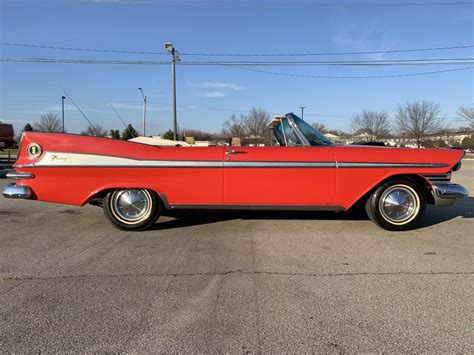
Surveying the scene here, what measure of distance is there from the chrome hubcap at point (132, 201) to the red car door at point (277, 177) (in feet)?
3.48

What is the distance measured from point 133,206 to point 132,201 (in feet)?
0.23

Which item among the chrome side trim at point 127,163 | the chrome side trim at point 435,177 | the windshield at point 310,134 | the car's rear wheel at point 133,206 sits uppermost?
the windshield at point 310,134

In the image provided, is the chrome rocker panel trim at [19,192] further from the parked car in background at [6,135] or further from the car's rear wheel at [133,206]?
the parked car in background at [6,135]

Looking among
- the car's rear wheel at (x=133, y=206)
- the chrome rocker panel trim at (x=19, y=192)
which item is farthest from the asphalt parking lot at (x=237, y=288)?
the chrome rocker panel trim at (x=19, y=192)

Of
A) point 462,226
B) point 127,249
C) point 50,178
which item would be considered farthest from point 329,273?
point 50,178

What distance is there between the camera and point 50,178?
196 inches

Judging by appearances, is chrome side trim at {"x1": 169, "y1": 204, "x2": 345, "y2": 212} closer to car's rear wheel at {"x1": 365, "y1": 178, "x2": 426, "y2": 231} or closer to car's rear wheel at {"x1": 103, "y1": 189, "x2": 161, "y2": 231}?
car's rear wheel at {"x1": 103, "y1": 189, "x2": 161, "y2": 231}

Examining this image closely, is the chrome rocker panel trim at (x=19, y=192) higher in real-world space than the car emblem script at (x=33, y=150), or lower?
lower

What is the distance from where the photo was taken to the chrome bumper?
5055 mm

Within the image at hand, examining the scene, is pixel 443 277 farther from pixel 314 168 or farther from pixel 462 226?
pixel 462 226

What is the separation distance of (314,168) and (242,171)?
0.94m

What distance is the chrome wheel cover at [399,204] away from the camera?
5.14 metres

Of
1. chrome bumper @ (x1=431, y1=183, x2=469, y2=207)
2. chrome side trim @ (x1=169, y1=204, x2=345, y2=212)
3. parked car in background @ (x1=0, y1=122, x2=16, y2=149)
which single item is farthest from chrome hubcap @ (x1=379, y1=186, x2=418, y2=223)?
parked car in background @ (x1=0, y1=122, x2=16, y2=149)

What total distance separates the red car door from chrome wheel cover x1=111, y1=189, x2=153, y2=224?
1052 millimetres
